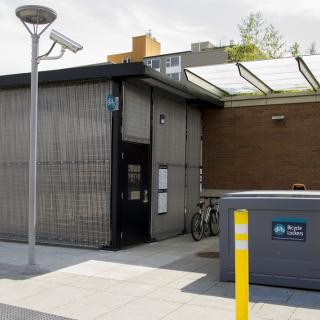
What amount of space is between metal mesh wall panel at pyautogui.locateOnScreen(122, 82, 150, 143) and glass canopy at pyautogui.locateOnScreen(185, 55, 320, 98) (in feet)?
4.06

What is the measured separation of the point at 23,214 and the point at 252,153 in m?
6.20

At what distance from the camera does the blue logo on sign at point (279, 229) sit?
647 centimetres

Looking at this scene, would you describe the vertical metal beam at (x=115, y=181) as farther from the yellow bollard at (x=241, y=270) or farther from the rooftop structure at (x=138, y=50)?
the rooftop structure at (x=138, y=50)

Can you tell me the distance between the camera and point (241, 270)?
4.11 metres

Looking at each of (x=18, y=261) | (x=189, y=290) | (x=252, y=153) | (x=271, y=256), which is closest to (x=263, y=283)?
(x=271, y=256)

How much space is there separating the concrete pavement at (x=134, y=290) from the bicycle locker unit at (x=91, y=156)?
3.33 feet

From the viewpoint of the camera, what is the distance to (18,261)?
27.3 feet

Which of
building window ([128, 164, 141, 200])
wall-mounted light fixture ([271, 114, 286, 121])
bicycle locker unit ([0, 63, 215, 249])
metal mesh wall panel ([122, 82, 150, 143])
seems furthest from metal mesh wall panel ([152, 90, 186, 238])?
wall-mounted light fixture ([271, 114, 286, 121])

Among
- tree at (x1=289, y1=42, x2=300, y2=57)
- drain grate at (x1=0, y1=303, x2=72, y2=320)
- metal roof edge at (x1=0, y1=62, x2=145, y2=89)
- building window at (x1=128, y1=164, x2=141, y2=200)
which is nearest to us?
drain grate at (x1=0, y1=303, x2=72, y2=320)

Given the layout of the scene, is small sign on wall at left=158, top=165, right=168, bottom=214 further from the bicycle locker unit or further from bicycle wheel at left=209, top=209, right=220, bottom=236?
bicycle wheel at left=209, top=209, right=220, bottom=236

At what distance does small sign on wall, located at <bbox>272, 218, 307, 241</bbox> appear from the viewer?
6.36 metres

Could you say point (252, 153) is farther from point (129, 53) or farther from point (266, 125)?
point (129, 53)


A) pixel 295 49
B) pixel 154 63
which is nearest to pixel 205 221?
pixel 295 49

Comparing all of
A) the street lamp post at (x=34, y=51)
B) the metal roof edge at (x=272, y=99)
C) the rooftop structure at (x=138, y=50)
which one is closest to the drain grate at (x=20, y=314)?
the street lamp post at (x=34, y=51)
